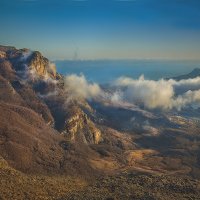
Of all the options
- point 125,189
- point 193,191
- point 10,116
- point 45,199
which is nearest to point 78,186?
point 125,189

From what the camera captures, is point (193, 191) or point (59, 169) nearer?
point (193, 191)

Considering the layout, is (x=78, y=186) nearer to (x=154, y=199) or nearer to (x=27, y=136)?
(x=154, y=199)

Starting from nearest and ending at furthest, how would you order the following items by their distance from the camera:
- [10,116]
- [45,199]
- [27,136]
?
[45,199] < [27,136] < [10,116]

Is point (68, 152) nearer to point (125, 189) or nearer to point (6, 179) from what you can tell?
point (125, 189)

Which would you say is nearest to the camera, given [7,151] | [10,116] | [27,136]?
[7,151]

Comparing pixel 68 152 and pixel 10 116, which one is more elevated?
pixel 10 116

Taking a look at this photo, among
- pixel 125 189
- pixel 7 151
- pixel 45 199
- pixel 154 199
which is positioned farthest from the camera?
pixel 7 151

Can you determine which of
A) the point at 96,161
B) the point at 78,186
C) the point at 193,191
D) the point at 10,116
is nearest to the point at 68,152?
the point at 96,161

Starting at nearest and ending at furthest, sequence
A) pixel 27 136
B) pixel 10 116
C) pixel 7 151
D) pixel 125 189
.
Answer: pixel 125 189 → pixel 7 151 → pixel 27 136 → pixel 10 116

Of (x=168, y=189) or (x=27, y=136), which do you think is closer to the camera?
(x=168, y=189)
